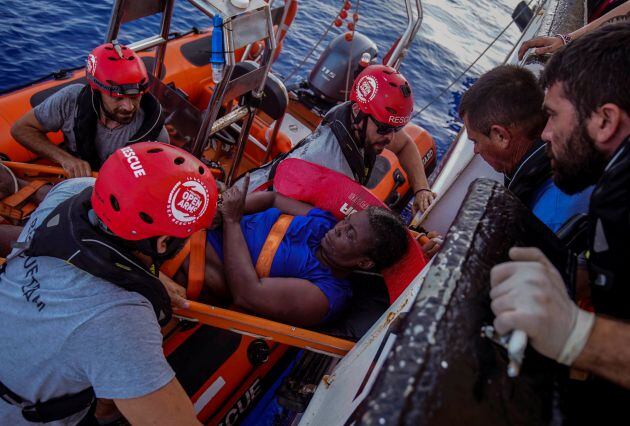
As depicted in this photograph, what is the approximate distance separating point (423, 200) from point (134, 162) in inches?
110

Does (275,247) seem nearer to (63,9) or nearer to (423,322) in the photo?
(423,322)

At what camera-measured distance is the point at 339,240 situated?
2.64 metres

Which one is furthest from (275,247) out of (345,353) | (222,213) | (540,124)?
(540,124)

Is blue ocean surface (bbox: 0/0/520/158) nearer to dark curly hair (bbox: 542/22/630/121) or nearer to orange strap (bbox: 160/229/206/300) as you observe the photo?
orange strap (bbox: 160/229/206/300)

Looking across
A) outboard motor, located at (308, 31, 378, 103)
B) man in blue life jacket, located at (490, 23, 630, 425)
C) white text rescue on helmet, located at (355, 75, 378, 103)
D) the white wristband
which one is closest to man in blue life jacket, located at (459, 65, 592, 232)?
man in blue life jacket, located at (490, 23, 630, 425)

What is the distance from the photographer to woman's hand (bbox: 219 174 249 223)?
8.57 ft

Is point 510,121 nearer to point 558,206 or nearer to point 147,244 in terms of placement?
point 558,206

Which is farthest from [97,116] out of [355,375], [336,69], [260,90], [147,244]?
[336,69]

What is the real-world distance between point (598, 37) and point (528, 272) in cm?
105

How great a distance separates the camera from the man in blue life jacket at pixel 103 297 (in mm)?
1494

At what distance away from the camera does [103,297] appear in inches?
60.7

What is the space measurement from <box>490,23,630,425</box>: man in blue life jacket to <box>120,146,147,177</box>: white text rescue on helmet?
1279mm

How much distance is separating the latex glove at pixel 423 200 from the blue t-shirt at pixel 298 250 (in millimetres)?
1316

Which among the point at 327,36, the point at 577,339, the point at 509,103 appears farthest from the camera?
the point at 327,36
